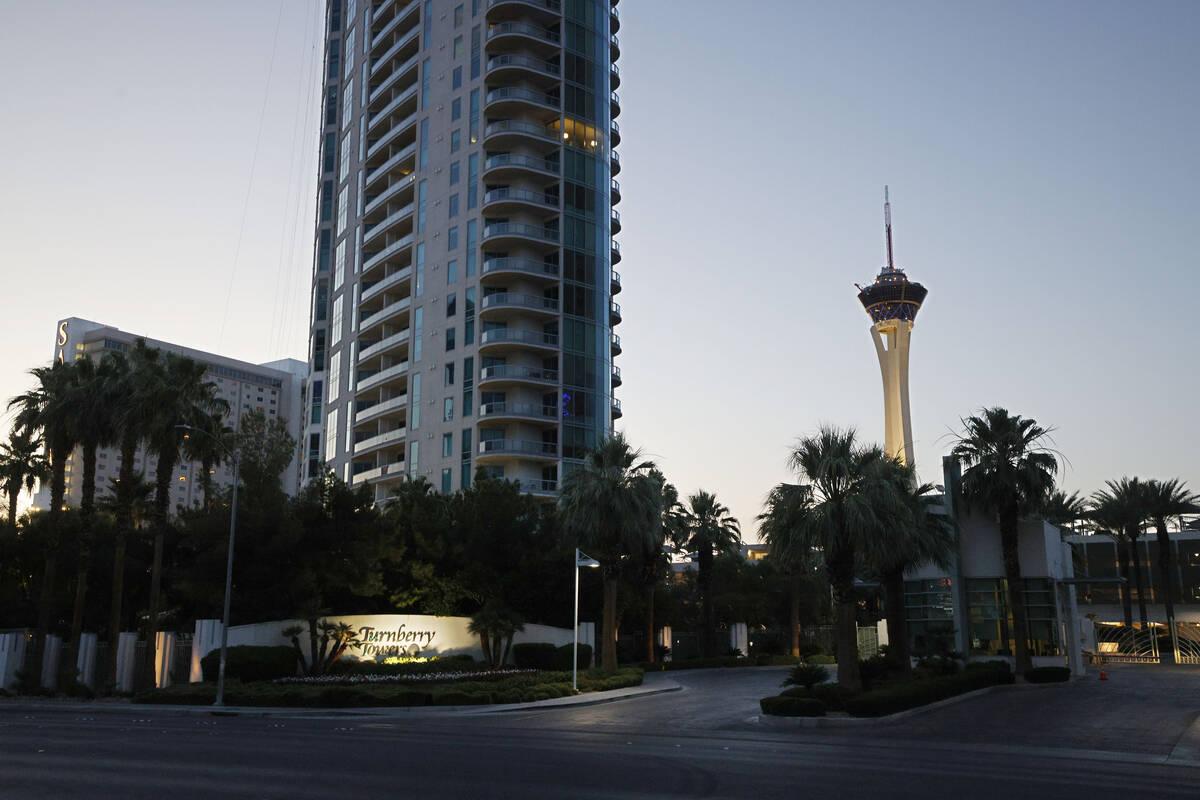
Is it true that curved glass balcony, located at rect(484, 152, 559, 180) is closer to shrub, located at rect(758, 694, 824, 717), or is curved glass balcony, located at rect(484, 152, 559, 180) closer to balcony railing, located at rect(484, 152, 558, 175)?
balcony railing, located at rect(484, 152, 558, 175)

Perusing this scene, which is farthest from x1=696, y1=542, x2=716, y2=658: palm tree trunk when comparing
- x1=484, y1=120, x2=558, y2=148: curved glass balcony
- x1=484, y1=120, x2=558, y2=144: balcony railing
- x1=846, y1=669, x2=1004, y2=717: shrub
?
x1=484, y1=120, x2=558, y2=144: balcony railing

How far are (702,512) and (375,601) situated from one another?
72.3ft

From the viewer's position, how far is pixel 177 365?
46.3 meters

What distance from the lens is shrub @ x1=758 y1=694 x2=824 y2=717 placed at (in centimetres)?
2970

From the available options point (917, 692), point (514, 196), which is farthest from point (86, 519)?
point (514, 196)

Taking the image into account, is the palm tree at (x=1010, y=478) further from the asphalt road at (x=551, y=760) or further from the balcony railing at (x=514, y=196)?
the balcony railing at (x=514, y=196)

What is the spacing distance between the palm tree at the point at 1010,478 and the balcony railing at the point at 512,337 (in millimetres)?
40552

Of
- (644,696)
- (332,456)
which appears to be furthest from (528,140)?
(644,696)

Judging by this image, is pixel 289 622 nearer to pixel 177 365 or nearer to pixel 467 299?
pixel 177 365

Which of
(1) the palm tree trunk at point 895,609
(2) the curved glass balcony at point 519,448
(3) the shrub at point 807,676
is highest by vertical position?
(2) the curved glass balcony at point 519,448

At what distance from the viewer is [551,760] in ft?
66.7

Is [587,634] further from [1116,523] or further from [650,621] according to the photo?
[1116,523]

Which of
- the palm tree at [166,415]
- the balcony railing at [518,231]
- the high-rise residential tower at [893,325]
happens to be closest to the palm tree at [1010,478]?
the palm tree at [166,415]

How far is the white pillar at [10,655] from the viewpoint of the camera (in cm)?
4622
